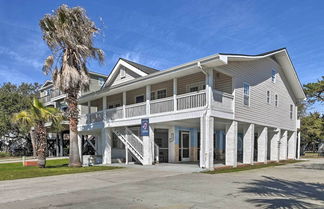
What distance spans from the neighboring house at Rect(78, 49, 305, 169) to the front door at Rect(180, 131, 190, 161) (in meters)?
0.07

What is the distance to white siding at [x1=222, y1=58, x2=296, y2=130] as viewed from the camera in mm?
14961

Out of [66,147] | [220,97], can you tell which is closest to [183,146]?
[220,97]

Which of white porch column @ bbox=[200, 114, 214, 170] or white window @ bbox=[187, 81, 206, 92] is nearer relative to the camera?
white porch column @ bbox=[200, 114, 214, 170]

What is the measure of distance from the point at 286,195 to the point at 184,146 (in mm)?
11469

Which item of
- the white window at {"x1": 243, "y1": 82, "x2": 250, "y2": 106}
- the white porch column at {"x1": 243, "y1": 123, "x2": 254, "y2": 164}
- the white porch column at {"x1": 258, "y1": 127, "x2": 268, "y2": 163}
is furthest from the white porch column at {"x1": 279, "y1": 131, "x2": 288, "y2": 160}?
the white window at {"x1": 243, "y1": 82, "x2": 250, "y2": 106}

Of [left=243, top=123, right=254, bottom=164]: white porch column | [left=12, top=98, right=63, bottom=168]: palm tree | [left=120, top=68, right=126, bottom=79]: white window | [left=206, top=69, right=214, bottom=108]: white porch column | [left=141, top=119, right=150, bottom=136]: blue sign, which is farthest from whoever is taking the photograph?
[left=120, top=68, right=126, bottom=79]: white window

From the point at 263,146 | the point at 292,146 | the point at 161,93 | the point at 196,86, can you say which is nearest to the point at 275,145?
the point at 263,146

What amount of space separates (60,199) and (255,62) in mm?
14695

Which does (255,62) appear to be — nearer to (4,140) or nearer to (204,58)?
(204,58)

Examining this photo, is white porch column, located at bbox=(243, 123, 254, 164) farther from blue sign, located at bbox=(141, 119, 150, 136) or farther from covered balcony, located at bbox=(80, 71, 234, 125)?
blue sign, located at bbox=(141, 119, 150, 136)

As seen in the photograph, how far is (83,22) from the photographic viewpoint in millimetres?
15375

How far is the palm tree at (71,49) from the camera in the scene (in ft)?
48.2

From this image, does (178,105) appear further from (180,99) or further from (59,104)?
(59,104)

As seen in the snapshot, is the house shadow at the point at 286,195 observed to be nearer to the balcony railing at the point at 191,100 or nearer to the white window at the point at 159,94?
the balcony railing at the point at 191,100
